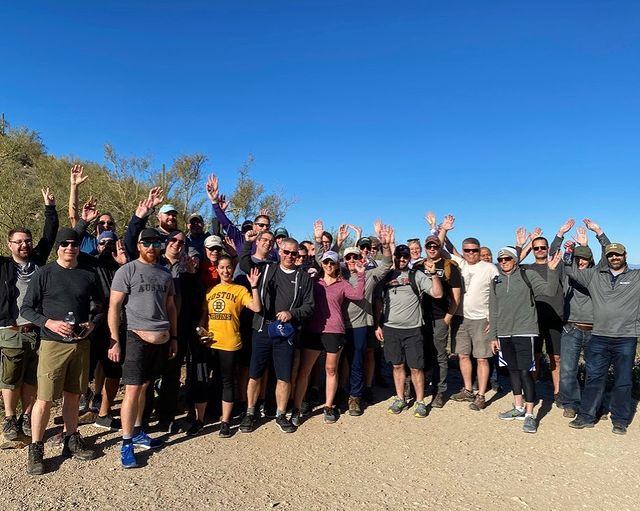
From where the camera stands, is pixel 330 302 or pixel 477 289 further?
pixel 477 289

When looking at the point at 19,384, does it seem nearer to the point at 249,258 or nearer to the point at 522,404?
the point at 249,258

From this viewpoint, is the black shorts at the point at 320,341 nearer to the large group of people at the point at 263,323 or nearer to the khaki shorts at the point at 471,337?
the large group of people at the point at 263,323

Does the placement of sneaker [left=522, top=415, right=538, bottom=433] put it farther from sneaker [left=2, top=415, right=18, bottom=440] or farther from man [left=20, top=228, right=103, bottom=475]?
sneaker [left=2, top=415, right=18, bottom=440]

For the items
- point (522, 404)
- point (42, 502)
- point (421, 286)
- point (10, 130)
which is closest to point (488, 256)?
point (421, 286)

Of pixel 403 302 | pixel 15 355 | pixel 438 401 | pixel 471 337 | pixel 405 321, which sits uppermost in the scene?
pixel 403 302

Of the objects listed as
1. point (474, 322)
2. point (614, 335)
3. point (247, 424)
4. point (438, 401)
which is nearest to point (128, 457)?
point (247, 424)

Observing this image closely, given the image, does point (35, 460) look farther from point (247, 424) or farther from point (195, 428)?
point (247, 424)

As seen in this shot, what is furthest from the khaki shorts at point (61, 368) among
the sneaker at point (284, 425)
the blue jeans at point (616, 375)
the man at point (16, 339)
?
the blue jeans at point (616, 375)

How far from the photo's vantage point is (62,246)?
432 centimetres

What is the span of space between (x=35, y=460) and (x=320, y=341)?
321 centimetres

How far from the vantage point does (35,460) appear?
413cm

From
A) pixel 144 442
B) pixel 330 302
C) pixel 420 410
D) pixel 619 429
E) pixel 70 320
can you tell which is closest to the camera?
pixel 70 320

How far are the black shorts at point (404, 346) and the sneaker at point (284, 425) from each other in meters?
1.67

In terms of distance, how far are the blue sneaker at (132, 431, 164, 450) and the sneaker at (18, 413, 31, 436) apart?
4.19 feet
